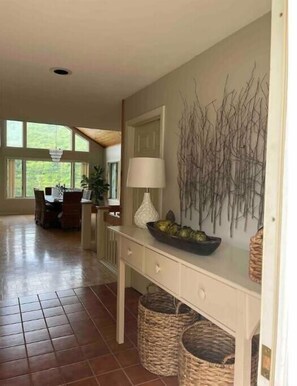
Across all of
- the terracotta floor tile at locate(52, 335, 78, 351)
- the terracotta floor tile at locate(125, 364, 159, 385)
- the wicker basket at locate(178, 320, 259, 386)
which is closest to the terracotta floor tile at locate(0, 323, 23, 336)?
A: the terracotta floor tile at locate(52, 335, 78, 351)

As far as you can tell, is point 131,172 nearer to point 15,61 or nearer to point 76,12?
point 76,12

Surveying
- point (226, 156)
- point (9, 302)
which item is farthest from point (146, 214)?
point (9, 302)

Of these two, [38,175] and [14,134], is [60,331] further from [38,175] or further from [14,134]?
[14,134]

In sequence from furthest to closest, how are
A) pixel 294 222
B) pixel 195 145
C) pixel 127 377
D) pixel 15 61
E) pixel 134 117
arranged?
pixel 134 117 → pixel 15 61 → pixel 195 145 → pixel 127 377 → pixel 294 222

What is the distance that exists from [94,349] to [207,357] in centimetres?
90

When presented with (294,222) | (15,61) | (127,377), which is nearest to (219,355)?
(127,377)

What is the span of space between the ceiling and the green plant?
764 centimetres

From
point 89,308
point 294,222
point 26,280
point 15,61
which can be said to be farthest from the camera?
point 26,280

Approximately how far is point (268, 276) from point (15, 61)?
2591mm

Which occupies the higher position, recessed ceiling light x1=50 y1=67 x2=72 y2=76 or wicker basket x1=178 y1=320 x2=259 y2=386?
recessed ceiling light x1=50 y1=67 x2=72 y2=76

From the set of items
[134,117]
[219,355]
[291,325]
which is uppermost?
[134,117]

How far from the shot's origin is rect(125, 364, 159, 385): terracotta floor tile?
188cm

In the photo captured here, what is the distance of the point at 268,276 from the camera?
A: 56 centimetres

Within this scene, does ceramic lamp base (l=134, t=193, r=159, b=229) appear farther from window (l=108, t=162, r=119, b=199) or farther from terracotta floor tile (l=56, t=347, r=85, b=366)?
window (l=108, t=162, r=119, b=199)
